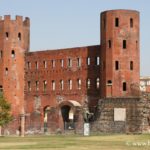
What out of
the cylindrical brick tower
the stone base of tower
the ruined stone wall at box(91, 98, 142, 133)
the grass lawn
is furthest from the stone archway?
the grass lawn

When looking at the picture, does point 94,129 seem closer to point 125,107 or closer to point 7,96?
point 125,107

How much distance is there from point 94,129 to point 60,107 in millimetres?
6873

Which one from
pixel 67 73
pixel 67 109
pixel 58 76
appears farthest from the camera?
pixel 58 76

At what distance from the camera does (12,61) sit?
227 feet

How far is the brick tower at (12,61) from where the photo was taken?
6900 cm

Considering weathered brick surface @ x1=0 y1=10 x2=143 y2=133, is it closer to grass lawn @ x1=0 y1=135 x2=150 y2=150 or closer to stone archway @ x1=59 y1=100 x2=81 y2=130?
stone archway @ x1=59 y1=100 x2=81 y2=130

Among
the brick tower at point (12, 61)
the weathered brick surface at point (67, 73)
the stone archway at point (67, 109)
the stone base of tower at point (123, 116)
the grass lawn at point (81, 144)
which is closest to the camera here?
the grass lawn at point (81, 144)

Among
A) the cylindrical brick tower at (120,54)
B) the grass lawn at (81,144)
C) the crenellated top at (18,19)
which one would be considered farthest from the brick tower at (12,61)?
the grass lawn at (81,144)

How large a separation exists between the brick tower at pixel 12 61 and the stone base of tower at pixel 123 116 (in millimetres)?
12627

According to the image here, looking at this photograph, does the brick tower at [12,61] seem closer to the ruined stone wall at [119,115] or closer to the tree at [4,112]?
the tree at [4,112]

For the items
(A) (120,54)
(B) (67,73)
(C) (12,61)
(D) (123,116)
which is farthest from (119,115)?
(C) (12,61)

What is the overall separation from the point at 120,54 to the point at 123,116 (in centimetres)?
645

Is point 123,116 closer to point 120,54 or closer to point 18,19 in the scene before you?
point 120,54

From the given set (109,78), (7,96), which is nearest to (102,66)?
(109,78)
